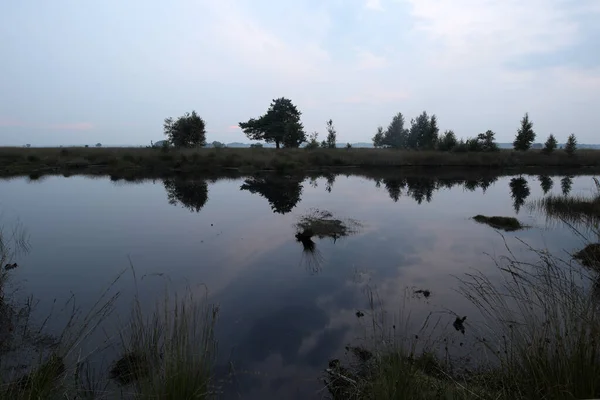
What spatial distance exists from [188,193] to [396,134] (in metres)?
76.8

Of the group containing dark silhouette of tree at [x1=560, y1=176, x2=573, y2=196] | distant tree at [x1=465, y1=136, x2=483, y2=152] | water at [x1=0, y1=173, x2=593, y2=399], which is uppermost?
distant tree at [x1=465, y1=136, x2=483, y2=152]

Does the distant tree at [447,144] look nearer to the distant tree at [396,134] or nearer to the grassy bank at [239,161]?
the grassy bank at [239,161]

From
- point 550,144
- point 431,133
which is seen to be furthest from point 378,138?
point 550,144

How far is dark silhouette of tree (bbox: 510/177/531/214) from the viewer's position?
2591 cm

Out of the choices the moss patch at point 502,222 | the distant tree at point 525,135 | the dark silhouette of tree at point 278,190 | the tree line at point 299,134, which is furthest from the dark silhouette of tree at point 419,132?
the moss patch at point 502,222

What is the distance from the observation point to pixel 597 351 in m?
3.76

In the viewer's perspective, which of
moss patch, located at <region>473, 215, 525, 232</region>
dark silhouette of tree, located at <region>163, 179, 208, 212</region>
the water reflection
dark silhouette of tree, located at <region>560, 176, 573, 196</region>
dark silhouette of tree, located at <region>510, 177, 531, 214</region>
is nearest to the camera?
the water reflection

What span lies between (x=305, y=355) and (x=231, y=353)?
1631 mm

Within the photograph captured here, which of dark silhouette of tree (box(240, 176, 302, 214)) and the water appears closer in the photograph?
the water

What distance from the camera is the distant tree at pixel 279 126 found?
239 ft

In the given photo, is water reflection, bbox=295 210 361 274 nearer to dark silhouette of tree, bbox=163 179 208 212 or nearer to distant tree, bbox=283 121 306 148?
dark silhouette of tree, bbox=163 179 208 212

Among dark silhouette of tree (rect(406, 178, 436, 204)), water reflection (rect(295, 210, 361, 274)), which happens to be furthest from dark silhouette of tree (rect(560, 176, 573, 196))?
water reflection (rect(295, 210, 361, 274))

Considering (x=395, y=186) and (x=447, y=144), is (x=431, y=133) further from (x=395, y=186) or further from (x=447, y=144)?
(x=395, y=186)

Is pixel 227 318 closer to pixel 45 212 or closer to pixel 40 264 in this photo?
pixel 40 264
